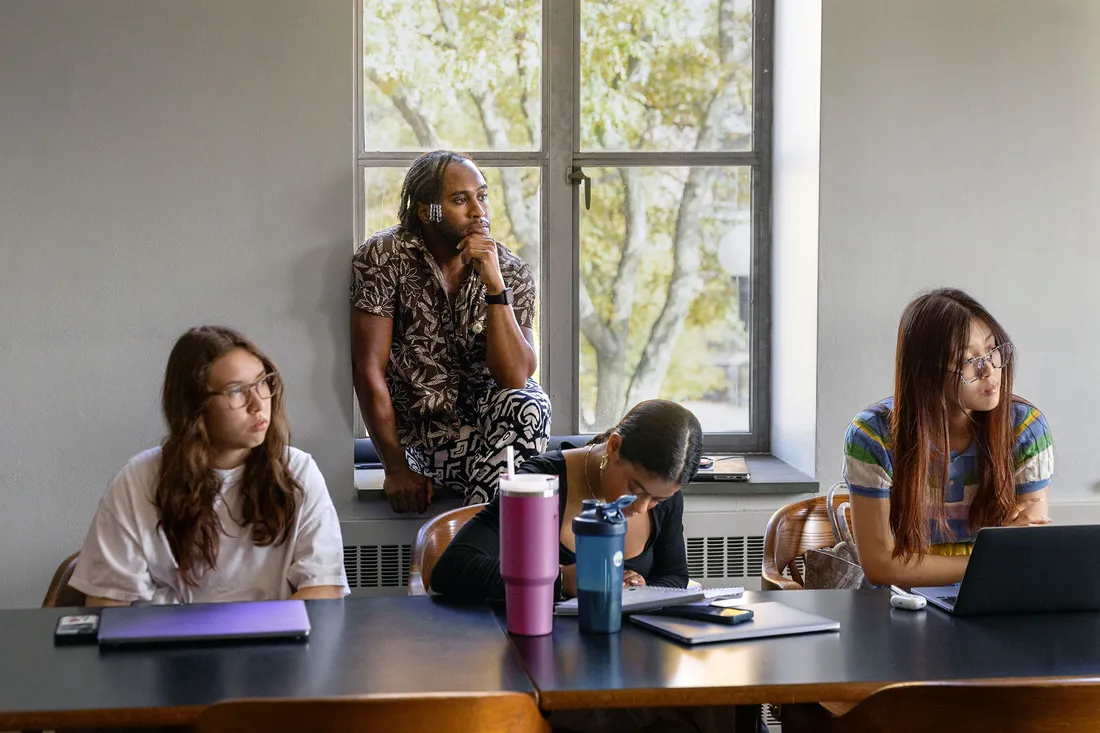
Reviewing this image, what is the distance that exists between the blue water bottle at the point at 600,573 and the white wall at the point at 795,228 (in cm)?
190

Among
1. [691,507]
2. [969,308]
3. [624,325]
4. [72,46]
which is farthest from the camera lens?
[624,325]

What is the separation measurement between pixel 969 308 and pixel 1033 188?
1.34m

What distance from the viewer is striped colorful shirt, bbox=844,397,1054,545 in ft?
7.99

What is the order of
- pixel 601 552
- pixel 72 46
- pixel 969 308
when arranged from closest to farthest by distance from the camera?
pixel 601 552 < pixel 969 308 < pixel 72 46

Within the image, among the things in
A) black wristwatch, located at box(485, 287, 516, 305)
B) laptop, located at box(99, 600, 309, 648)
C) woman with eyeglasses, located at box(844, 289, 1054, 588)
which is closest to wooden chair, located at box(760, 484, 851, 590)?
woman with eyeglasses, located at box(844, 289, 1054, 588)

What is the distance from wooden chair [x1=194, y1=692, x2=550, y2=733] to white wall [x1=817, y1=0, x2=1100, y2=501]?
2.37 meters

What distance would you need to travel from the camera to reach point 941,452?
95.9 inches

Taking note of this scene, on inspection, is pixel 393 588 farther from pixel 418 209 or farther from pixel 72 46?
pixel 72 46

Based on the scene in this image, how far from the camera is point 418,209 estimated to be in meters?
3.33

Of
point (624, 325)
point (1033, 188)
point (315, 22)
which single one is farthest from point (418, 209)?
point (1033, 188)

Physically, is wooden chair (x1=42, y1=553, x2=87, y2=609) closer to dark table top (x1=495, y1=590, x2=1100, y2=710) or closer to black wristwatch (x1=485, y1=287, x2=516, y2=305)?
dark table top (x1=495, y1=590, x2=1100, y2=710)

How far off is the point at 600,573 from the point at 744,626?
24 centimetres

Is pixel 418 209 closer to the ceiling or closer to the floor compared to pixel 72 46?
closer to the floor

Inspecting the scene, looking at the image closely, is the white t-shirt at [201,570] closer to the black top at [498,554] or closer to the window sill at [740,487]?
the black top at [498,554]
